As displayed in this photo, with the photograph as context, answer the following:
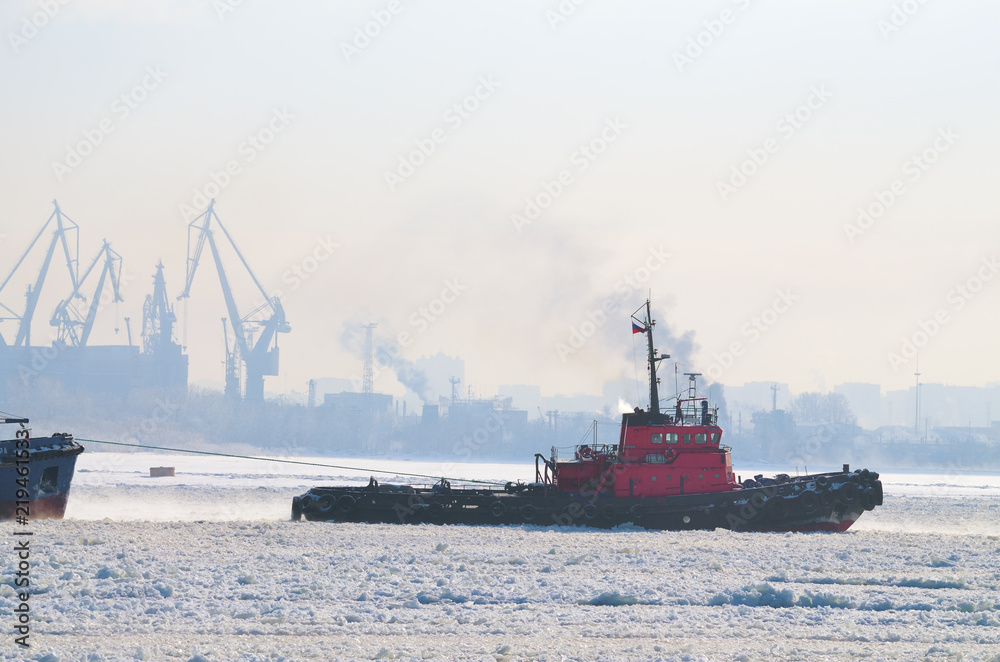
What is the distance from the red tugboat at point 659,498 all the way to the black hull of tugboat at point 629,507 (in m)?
0.03

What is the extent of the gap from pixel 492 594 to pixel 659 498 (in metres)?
12.7

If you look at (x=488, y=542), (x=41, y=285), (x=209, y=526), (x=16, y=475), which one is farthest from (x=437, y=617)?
(x=41, y=285)

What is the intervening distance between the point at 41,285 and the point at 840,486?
14631 centimetres

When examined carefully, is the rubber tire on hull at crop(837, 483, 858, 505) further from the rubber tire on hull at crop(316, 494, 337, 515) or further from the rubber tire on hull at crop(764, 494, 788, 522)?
the rubber tire on hull at crop(316, 494, 337, 515)

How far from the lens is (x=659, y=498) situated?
28156 millimetres

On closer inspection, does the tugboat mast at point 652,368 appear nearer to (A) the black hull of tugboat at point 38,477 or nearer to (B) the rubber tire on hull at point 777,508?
(B) the rubber tire on hull at point 777,508

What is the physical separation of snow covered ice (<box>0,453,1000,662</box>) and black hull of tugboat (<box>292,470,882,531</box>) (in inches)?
44.5

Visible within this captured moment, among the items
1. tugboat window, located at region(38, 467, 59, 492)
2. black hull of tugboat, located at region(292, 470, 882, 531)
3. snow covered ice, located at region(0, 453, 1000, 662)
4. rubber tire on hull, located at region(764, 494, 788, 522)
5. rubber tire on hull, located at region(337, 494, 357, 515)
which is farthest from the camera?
rubber tire on hull, located at region(337, 494, 357, 515)

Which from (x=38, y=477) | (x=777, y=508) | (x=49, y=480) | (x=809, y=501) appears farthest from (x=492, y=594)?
(x=49, y=480)

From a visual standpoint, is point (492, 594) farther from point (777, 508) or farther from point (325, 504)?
point (777, 508)

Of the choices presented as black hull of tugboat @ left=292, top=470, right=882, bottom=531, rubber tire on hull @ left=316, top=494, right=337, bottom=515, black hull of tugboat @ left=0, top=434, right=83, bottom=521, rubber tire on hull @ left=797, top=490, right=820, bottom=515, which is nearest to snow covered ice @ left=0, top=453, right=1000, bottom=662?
black hull of tugboat @ left=292, top=470, right=882, bottom=531

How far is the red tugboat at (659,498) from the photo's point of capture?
1106 inches

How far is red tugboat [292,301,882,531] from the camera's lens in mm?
28094

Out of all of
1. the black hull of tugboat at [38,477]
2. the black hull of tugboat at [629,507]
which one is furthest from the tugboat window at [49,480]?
Answer: the black hull of tugboat at [629,507]
